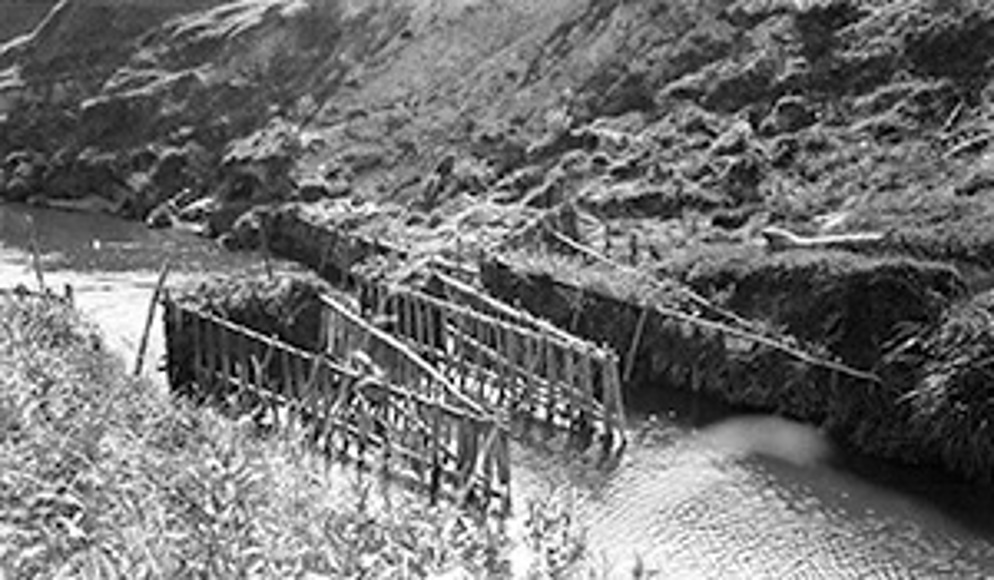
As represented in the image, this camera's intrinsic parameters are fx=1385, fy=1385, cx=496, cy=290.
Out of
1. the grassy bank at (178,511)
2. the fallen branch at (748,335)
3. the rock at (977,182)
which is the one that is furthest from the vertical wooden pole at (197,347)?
the rock at (977,182)

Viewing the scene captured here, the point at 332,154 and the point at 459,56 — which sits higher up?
the point at 459,56

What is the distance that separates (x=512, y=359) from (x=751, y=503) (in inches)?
288

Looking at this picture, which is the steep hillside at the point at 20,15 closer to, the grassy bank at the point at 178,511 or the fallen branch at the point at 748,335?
the fallen branch at the point at 748,335

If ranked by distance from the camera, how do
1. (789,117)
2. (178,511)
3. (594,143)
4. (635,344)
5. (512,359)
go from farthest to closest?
(594,143)
(789,117)
(635,344)
(512,359)
(178,511)

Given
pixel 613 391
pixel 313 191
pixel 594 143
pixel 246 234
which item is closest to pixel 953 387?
pixel 613 391


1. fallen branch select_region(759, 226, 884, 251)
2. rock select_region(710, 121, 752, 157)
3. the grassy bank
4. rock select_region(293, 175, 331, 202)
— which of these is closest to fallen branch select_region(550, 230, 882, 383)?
fallen branch select_region(759, 226, 884, 251)

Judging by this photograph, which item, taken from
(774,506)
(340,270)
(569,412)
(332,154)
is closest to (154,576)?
(774,506)

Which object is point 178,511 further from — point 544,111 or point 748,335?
point 544,111

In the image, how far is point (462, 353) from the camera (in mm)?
31547

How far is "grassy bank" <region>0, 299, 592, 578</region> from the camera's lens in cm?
1183

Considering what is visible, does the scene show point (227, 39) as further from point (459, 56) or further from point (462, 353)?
point (462, 353)

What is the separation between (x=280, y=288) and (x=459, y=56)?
33118 millimetres

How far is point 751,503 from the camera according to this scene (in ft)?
80.2

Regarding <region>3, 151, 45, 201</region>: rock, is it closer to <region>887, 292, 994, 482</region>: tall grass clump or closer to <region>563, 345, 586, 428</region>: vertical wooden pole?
<region>563, 345, 586, 428</region>: vertical wooden pole
